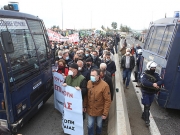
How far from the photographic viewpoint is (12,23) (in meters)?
4.01

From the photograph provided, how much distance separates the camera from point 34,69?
15.4ft

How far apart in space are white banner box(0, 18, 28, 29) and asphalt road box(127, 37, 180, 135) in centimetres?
419

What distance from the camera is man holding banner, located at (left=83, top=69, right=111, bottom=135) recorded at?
3.66 m

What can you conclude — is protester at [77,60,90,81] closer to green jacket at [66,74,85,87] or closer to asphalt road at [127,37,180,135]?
green jacket at [66,74,85,87]

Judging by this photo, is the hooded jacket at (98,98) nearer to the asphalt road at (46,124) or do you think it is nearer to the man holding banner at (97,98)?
the man holding banner at (97,98)

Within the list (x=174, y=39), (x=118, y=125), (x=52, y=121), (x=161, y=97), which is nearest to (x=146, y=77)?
(x=161, y=97)

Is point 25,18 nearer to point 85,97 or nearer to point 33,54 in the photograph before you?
point 33,54

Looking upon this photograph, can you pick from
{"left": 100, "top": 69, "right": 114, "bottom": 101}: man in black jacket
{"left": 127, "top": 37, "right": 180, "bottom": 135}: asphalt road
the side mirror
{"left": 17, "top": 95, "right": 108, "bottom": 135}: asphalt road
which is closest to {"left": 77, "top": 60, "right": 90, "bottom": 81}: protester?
{"left": 100, "top": 69, "right": 114, "bottom": 101}: man in black jacket

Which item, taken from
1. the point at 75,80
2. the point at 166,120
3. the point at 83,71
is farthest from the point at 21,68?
the point at 166,120

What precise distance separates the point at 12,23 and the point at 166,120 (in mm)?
4670

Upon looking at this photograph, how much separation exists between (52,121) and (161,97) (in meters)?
3.04

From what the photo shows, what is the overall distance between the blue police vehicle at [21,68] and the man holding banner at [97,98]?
132 centimetres

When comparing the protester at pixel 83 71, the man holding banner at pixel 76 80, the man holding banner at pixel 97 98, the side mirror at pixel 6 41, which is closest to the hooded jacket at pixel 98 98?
the man holding banner at pixel 97 98

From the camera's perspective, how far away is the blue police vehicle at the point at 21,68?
3.47 metres
